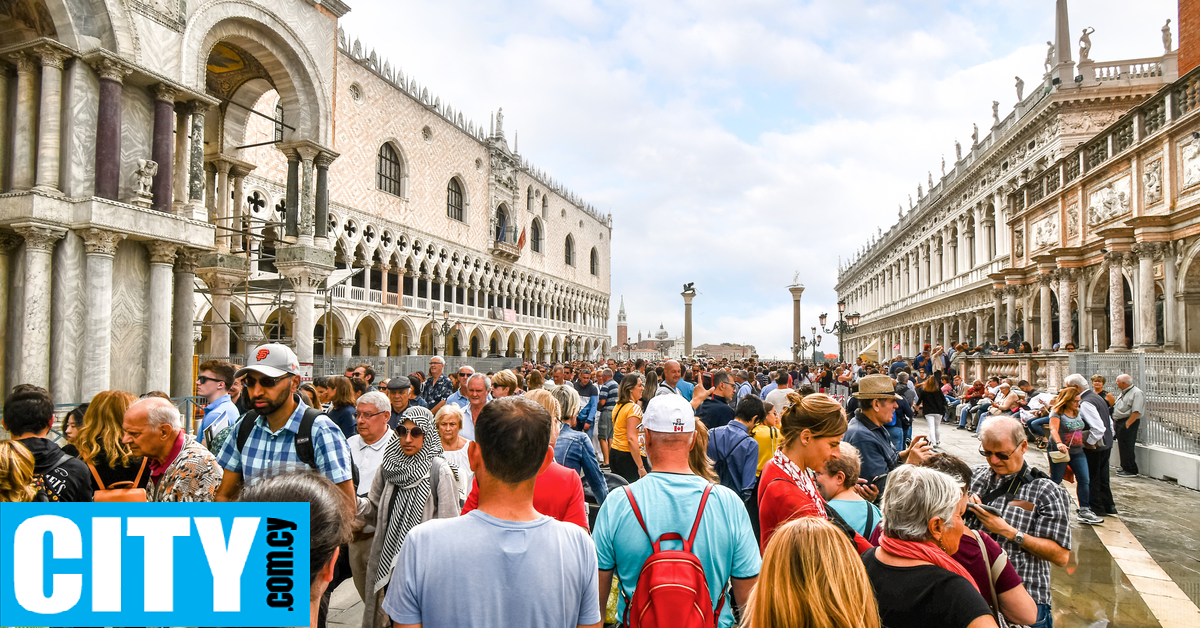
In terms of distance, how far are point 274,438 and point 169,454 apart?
1.67 ft

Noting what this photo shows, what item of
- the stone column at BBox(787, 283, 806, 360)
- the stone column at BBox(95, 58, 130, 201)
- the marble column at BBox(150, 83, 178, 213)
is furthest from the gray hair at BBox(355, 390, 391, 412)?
the stone column at BBox(787, 283, 806, 360)

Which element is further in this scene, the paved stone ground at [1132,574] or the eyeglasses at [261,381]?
the paved stone ground at [1132,574]

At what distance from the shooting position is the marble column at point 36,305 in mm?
8164

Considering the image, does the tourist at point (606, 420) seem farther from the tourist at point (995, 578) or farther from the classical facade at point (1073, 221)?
the classical facade at point (1073, 221)

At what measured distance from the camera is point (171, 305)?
1012 cm

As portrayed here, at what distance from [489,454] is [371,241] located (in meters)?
29.9

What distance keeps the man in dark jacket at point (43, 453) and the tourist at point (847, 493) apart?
11.6 ft

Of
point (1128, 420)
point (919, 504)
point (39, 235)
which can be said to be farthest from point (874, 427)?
point (39, 235)

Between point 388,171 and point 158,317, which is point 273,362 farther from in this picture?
point 388,171

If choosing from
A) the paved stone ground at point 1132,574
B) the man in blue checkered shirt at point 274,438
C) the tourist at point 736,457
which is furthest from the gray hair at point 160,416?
the tourist at point 736,457

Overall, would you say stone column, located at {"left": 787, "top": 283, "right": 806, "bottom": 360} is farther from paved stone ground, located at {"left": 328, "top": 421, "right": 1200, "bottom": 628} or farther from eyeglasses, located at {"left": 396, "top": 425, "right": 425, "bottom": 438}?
eyeglasses, located at {"left": 396, "top": 425, "right": 425, "bottom": 438}

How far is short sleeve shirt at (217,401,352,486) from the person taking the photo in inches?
121

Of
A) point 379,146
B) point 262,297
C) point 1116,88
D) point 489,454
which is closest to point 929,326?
point 1116,88

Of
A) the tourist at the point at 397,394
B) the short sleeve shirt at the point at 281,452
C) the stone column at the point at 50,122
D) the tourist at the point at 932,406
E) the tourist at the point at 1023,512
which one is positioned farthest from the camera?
the tourist at the point at 932,406
